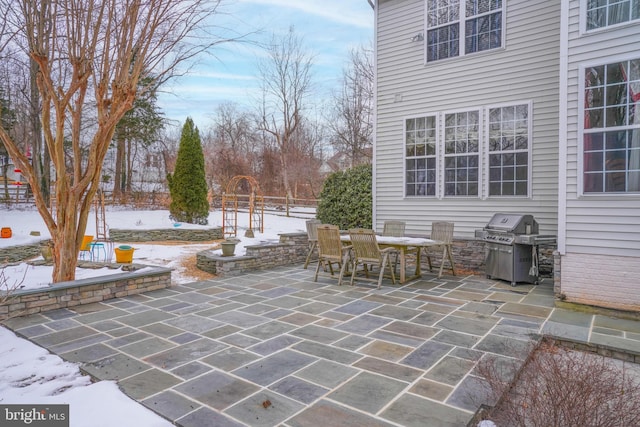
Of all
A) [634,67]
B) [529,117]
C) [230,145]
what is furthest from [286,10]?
[230,145]

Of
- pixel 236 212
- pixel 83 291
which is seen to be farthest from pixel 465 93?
pixel 236 212

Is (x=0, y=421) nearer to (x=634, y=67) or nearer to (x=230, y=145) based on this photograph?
(x=634, y=67)

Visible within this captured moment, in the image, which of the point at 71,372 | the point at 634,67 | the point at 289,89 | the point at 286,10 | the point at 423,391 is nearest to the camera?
the point at 423,391

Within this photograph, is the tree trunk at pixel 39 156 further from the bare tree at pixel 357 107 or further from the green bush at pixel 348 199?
the bare tree at pixel 357 107

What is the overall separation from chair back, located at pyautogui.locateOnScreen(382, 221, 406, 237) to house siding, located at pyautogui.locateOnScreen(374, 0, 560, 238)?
1.35ft

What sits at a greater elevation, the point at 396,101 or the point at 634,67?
the point at 396,101

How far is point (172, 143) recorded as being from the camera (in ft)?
76.9

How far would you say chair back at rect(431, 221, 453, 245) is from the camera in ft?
21.2

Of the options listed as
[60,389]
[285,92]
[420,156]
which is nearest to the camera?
[60,389]

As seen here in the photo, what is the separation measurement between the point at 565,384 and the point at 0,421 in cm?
308

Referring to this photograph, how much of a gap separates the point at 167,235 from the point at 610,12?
37.0 feet

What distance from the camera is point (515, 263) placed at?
5.77m
